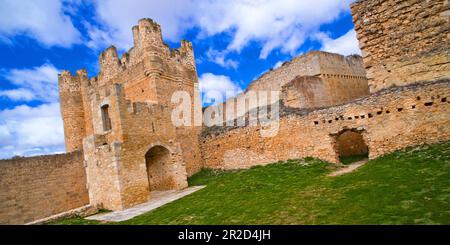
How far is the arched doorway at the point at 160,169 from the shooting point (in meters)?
12.6

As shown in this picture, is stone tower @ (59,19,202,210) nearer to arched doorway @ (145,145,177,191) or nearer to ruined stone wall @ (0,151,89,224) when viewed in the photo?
arched doorway @ (145,145,177,191)

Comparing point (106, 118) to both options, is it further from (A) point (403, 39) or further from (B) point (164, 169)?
(A) point (403, 39)

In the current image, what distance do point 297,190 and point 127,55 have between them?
497 inches

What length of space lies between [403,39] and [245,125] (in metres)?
7.25

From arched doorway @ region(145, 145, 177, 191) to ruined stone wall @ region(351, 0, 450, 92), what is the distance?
29.7 ft

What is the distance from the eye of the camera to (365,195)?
550cm

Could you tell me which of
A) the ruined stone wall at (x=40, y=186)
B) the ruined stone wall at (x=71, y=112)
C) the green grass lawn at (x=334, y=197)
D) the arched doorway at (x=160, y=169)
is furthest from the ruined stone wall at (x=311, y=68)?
the ruined stone wall at (x=40, y=186)

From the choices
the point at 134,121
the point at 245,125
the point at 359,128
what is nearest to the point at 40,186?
the point at 134,121

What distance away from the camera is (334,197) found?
5895 mm

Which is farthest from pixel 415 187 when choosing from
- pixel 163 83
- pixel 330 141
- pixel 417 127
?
pixel 163 83

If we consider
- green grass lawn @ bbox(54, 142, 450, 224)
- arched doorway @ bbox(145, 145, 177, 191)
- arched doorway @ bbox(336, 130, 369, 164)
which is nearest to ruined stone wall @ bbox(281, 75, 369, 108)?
arched doorway @ bbox(336, 130, 369, 164)

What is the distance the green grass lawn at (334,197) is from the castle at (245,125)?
1357 millimetres
